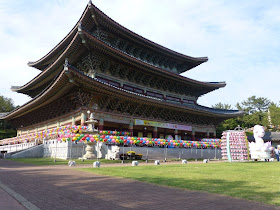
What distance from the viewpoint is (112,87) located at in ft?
71.9

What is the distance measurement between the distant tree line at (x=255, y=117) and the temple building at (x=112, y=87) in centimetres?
1794

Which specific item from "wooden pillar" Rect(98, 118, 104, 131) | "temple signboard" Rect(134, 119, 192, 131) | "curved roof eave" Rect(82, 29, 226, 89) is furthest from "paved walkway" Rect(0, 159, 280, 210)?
"temple signboard" Rect(134, 119, 192, 131)

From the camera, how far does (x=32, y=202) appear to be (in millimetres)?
4836

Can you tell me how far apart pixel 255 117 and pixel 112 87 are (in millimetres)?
49784

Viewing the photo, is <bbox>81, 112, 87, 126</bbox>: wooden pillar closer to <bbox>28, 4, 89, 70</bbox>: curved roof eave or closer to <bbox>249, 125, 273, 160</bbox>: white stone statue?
<bbox>28, 4, 89, 70</bbox>: curved roof eave

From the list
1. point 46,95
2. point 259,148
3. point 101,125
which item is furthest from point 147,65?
point 259,148

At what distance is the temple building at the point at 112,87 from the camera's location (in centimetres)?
2264

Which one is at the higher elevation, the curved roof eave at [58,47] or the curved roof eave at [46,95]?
the curved roof eave at [58,47]

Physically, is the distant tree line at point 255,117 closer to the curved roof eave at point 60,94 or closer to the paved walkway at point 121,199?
the curved roof eave at point 60,94

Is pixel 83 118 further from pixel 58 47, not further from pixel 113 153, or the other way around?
pixel 58 47

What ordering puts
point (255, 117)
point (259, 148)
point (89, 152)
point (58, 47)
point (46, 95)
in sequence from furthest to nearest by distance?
point (255, 117) < point (58, 47) < point (46, 95) < point (259, 148) < point (89, 152)

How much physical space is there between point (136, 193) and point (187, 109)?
82.6ft

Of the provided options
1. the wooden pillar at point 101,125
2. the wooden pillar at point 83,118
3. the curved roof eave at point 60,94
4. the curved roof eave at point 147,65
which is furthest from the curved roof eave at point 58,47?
the wooden pillar at point 101,125

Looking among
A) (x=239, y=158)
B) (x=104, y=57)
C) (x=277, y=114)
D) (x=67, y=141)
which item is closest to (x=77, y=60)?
(x=104, y=57)
